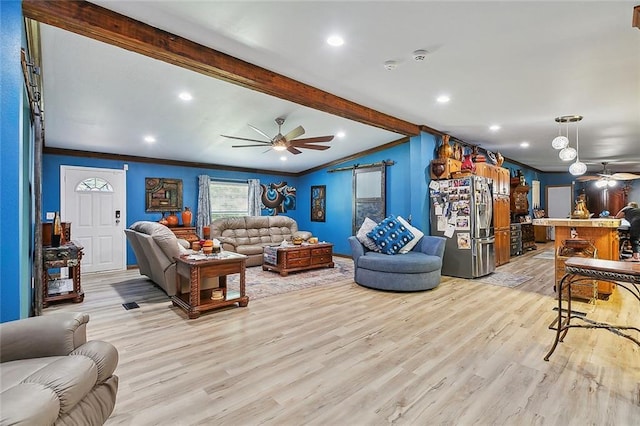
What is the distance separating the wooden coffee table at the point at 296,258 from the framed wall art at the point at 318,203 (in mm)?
2229

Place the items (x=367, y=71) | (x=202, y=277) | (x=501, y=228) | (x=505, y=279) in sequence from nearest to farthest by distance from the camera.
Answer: (x=367, y=71) < (x=202, y=277) < (x=505, y=279) < (x=501, y=228)

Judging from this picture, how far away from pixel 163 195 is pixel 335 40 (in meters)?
5.60

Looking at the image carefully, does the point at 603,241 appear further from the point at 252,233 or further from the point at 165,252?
the point at 252,233

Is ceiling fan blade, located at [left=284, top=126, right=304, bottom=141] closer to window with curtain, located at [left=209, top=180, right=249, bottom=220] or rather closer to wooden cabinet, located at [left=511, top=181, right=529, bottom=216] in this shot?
window with curtain, located at [left=209, top=180, right=249, bottom=220]

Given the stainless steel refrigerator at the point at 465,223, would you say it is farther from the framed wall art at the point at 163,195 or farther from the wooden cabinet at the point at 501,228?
the framed wall art at the point at 163,195

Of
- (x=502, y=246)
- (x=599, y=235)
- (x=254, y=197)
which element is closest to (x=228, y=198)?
(x=254, y=197)

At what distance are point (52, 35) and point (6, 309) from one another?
7.48ft

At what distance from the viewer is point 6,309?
69.4 inches

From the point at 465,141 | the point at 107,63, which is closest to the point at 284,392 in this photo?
the point at 107,63

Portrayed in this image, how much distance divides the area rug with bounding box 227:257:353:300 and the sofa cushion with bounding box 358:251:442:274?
2.57 feet

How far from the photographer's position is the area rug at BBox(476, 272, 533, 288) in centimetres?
480

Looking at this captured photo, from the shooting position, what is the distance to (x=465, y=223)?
5.09m

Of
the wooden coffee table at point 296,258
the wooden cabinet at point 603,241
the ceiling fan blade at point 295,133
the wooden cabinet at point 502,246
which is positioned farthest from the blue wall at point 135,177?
Answer: the wooden cabinet at point 603,241

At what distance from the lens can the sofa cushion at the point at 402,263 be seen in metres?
4.24
